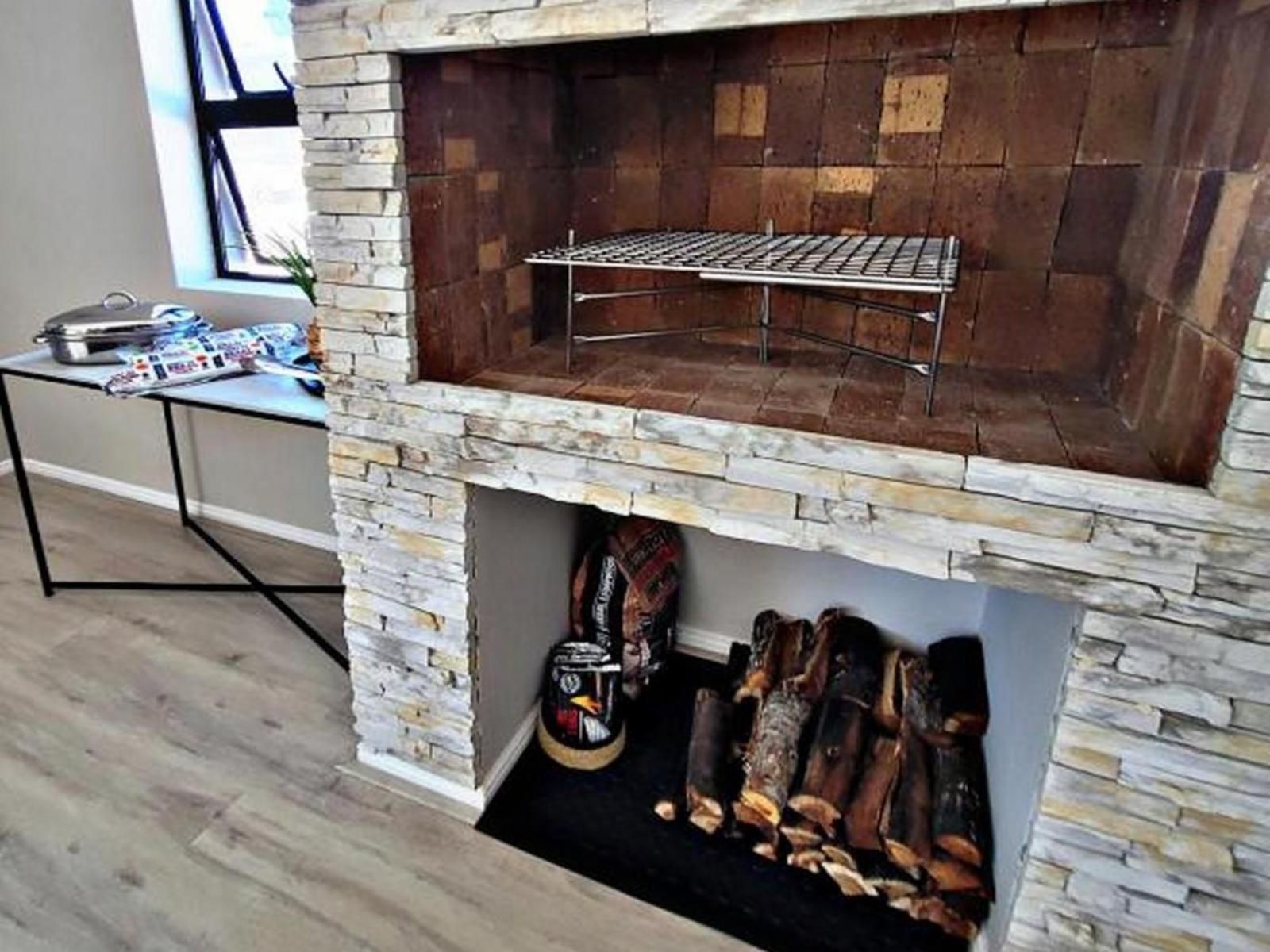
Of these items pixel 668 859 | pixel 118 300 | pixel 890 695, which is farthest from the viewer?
pixel 118 300

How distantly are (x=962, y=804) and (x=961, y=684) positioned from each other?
32 cm

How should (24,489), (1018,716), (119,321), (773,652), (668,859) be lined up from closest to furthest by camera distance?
1. (1018,716)
2. (668,859)
3. (773,652)
4. (119,321)
5. (24,489)

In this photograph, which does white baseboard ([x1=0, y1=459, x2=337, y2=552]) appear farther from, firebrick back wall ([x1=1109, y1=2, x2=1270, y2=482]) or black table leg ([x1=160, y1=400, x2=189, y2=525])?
firebrick back wall ([x1=1109, y1=2, x2=1270, y2=482])

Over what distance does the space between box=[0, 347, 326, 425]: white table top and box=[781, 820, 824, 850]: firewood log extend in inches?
50.7

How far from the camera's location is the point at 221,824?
168 centimetres

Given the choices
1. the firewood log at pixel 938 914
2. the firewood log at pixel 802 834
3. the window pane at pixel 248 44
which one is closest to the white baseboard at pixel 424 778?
the firewood log at pixel 802 834

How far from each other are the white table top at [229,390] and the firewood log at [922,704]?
1455mm

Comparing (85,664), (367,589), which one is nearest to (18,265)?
(85,664)

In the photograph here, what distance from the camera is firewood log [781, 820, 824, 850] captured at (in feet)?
5.25

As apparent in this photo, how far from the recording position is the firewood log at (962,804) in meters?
1.47

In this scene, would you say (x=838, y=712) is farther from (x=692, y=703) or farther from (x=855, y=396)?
(x=855, y=396)

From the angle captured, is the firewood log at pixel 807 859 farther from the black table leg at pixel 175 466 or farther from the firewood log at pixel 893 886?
the black table leg at pixel 175 466

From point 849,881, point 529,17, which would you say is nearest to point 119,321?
point 529,17

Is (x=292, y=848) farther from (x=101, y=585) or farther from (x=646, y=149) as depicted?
(x=646, y=149)
